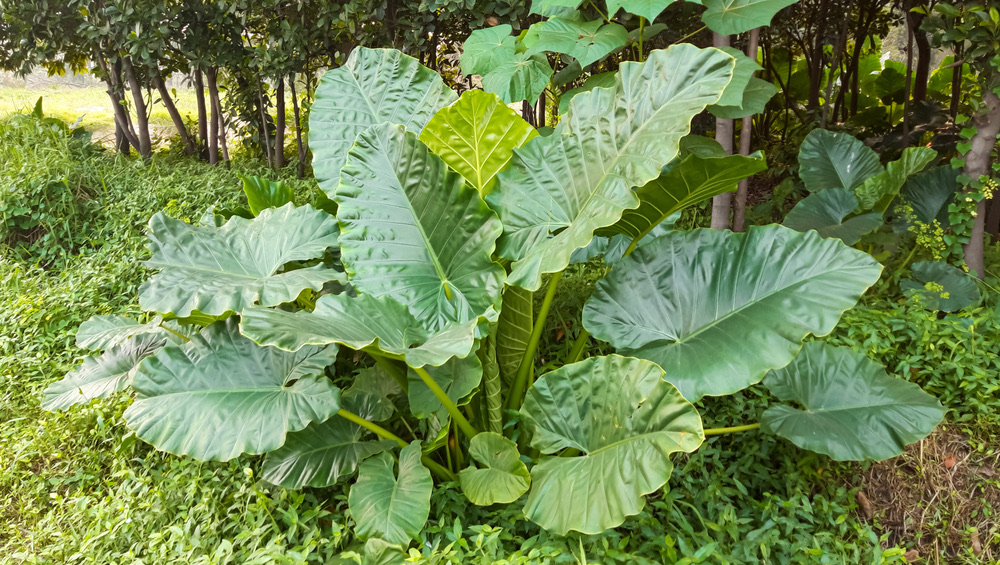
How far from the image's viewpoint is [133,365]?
6.41 ft

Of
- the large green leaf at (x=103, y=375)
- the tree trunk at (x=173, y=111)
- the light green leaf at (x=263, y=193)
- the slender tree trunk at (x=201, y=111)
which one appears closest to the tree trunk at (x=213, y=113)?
the slender tree trunk at (x=201, y=111)

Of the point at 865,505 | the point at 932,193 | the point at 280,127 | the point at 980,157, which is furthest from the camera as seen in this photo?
the point at 280,127

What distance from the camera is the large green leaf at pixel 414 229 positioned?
5.12ft

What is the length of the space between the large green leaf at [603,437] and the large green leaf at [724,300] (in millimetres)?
139

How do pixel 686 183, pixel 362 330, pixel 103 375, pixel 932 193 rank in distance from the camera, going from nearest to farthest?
pixel 362 330
pixel 686 183
pixel 103 375
pixel 932 193

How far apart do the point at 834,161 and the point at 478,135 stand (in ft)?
5.59

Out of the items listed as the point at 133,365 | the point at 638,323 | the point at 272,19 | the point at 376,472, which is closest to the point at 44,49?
the point at 272,19

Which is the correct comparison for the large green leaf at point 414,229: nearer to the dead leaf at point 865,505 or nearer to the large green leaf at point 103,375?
the large green leaf at point 103,375

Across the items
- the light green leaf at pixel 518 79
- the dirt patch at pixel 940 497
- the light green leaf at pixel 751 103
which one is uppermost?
the light green leaf at pixel 518 79

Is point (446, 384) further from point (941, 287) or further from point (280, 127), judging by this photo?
point (280, 127)

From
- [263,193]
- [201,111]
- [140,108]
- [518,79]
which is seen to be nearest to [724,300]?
[518,79]

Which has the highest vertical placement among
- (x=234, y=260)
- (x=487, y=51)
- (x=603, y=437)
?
(x=487, y=51)

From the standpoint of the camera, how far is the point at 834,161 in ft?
8.28

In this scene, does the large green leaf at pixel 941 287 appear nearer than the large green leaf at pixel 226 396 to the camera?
No
